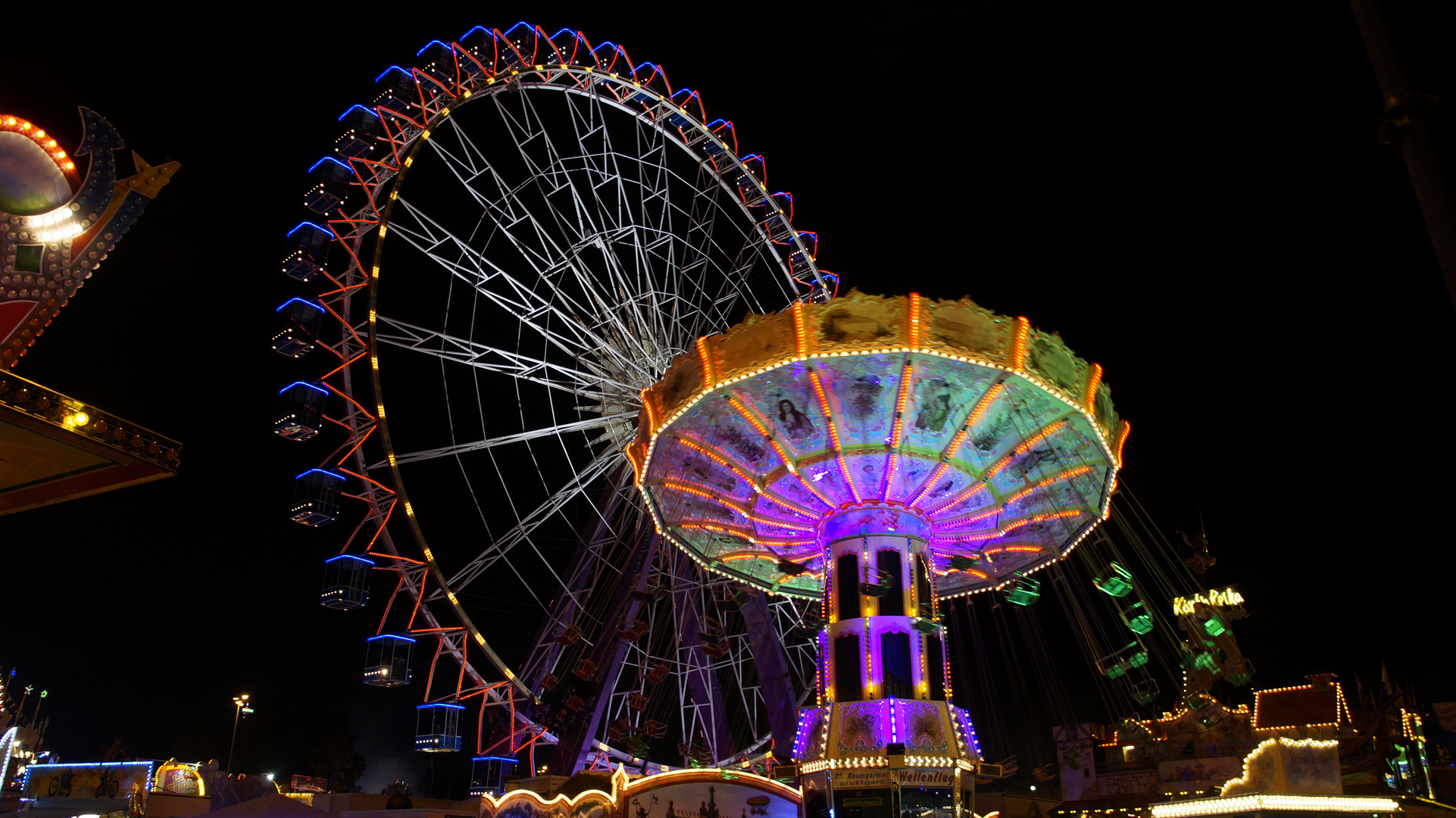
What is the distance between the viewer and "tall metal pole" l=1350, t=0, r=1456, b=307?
4.45m

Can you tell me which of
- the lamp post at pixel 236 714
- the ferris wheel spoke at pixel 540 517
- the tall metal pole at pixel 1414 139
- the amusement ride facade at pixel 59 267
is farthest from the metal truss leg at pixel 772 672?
the lamp post at pixel 236 714

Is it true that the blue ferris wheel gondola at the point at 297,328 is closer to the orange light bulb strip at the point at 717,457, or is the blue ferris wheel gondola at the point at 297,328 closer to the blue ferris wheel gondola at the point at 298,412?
the blue ferris wheel gondola at the point at 298,412

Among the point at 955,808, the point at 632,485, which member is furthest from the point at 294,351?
the point at 955,808

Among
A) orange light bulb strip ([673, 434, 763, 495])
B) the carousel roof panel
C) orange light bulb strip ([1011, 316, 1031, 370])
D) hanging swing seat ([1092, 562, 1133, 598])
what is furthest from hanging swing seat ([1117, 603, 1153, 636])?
orange light bulb strip ([673, 434, 763, 495])

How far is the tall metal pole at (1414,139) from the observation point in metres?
4.45

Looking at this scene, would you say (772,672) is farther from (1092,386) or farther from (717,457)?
(1092,386)

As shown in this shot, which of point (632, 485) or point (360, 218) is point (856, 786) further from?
point (360, 218)

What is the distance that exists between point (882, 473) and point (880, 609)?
210 cm

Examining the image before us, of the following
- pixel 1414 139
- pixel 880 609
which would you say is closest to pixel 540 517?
pixel 880 609

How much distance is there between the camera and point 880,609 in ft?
49.5

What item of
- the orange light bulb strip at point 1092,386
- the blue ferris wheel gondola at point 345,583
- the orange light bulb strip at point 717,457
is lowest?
the blue ferris wheel gondola at point 345,583

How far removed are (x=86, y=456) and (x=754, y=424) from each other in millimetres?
8576

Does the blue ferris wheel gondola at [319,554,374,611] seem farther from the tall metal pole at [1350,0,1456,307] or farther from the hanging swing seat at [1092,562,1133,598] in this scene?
the tall metal pole at [1350,0,1456,307]

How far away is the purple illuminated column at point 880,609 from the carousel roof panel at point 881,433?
0.48 metres
